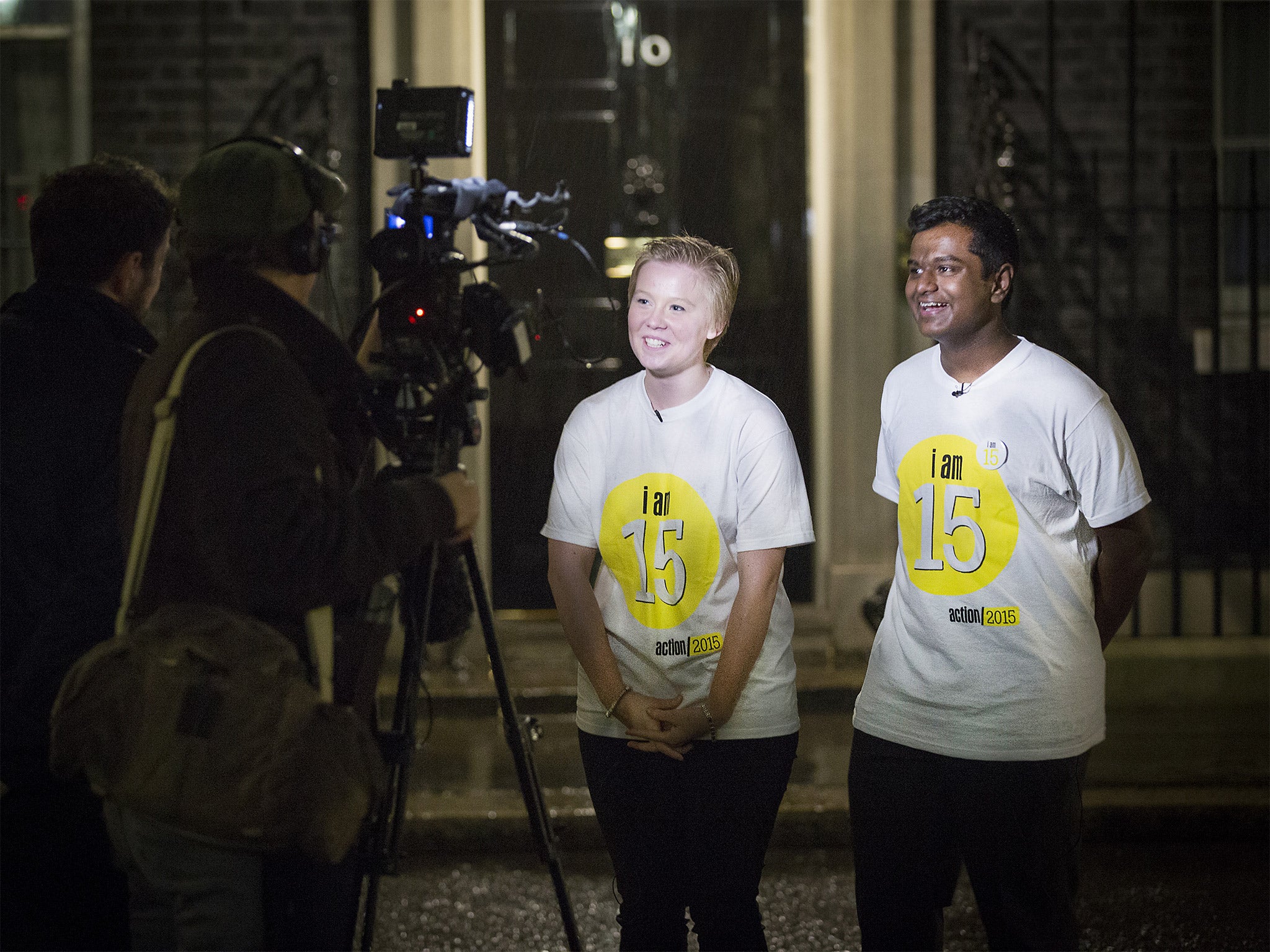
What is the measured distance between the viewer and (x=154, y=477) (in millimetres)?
1997

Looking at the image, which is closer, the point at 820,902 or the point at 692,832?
the point at 692,832

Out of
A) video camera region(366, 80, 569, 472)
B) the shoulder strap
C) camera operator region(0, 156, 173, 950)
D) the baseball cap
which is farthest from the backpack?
video camera region(366, 80, 569, 472)

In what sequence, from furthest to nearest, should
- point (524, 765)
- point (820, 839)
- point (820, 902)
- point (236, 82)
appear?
point (236, 82) → point (820, 839) → point (820, 902) → point (524, 765)

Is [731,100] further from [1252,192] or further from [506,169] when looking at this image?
[1252,192]

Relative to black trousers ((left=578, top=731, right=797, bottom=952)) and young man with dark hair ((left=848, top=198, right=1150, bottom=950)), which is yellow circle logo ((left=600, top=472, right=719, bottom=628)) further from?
young man with dark hair ((left=848, top=198, right=1150, bottom=950))

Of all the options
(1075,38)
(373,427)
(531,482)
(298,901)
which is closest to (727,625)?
(373,427)

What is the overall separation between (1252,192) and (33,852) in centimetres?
530

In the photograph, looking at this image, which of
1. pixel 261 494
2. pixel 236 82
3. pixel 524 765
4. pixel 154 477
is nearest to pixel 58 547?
pixel 154 477

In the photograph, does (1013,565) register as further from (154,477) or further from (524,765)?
(154,477)

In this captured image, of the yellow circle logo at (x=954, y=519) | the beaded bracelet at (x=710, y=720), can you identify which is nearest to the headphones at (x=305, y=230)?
the beaded bracelet at (x=710, y=720)

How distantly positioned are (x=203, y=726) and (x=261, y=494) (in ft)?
1.17

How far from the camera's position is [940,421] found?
262 centimetres

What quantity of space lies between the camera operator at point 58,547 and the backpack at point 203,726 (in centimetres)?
41

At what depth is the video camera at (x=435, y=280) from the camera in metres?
2.54
